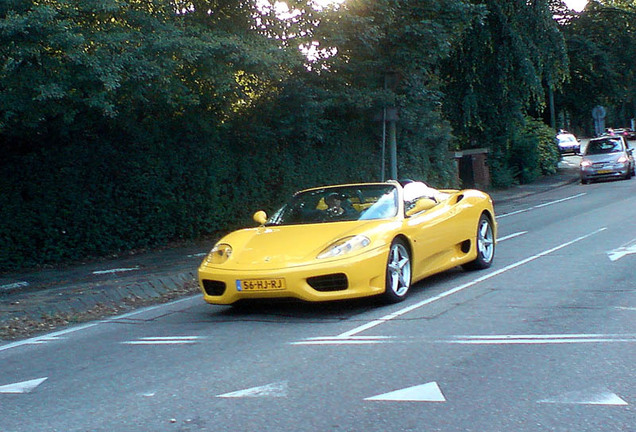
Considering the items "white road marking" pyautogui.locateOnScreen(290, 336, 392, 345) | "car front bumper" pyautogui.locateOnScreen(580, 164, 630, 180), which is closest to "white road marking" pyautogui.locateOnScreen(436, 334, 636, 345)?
"white road marking" pyautogui.locateOnScreen(290, 336, 392, 345)

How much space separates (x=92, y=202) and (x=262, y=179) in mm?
4864

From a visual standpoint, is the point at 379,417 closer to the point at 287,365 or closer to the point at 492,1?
the point at 287,365

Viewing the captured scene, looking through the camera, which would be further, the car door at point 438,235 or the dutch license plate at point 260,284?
the car door at point 438,235

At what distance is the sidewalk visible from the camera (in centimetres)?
959

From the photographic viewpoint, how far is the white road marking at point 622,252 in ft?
39.1

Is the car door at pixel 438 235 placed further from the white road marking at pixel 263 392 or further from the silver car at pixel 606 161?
the silver car at pixel 606 161

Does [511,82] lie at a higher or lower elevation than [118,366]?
higher

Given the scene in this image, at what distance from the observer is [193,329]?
8.39 m

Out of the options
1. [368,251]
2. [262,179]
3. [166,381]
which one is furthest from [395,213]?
[262,179]

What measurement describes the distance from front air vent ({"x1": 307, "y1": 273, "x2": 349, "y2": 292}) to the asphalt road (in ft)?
0.94

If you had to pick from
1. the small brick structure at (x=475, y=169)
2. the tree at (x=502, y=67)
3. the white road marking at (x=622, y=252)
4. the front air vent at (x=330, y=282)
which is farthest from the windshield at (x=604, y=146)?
the front air vent at (x=330, y=282)

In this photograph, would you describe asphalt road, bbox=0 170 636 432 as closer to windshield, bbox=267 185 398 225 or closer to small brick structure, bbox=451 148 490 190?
windshield, bbox=267 185 398 225

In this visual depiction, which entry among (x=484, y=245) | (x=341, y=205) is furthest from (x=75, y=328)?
(x=484, y=245)

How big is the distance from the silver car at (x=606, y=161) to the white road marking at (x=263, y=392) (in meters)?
30.8
